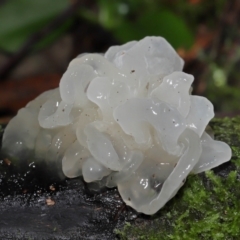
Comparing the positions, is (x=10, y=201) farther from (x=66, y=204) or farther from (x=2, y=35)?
(x=2, y=35)

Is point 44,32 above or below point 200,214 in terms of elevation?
below

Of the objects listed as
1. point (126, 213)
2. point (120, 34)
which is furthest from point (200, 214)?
point (120, 34)

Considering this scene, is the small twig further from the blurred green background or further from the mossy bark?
the mossy bark

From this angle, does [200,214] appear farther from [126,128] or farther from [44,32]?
[44,32]

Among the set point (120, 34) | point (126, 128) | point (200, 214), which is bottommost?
point (120, 34)

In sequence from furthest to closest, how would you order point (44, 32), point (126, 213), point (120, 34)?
point (120, 34) < point (44, 32) < point (126, 213)

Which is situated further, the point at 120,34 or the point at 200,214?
the point at 120,34
